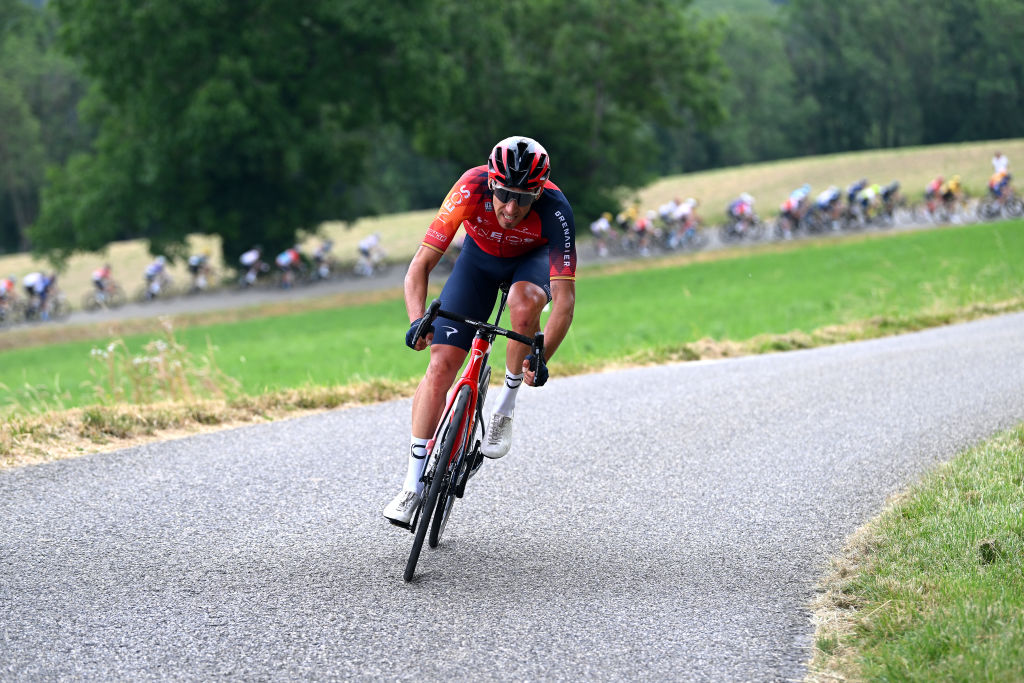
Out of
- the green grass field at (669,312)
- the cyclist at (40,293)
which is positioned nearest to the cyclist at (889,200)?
the green grass field at (669,312)

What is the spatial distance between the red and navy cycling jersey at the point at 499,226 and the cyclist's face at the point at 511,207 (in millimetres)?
186

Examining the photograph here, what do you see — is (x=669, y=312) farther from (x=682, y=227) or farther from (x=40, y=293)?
(x=40, y=293)

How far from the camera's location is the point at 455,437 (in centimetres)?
532

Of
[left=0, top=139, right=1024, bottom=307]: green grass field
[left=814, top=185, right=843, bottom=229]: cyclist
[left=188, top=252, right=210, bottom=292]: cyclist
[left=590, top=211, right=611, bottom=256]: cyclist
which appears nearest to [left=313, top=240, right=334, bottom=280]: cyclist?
[left=188, top=252, right=210, bottom=292]: cyclist

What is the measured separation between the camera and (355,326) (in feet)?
98.2

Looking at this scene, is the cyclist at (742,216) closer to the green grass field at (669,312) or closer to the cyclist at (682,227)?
the cyclist at (682,227)

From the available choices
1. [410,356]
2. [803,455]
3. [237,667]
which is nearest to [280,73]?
[410,356]

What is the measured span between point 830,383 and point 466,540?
6.02 metres

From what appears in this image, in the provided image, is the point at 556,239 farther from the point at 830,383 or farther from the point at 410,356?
the point at 410,356

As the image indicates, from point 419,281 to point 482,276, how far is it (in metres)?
0.46

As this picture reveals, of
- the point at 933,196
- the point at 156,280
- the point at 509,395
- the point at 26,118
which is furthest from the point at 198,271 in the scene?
the point at 26,118

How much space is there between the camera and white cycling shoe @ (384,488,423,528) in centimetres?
517

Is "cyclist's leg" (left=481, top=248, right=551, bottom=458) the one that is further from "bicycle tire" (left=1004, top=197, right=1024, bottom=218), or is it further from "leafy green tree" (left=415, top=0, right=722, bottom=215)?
"leafy green tree" (left=415, top=0, right=722, bottom=215)

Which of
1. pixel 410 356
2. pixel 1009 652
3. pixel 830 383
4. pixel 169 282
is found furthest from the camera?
pixel 169 282
